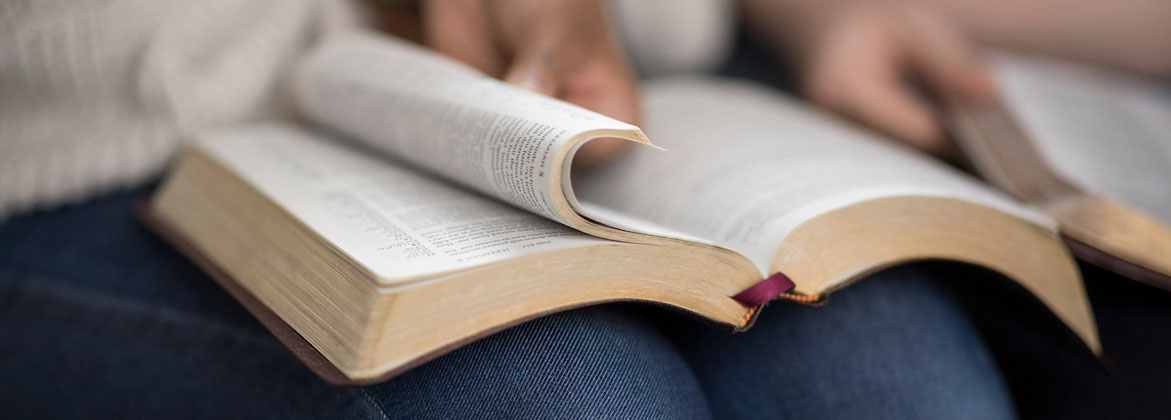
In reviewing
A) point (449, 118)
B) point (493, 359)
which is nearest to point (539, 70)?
point (449, 118)

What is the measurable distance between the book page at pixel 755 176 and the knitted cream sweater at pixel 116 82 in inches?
14.6

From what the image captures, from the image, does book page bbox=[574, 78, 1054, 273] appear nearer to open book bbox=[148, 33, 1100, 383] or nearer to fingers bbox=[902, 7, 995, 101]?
open book bbox=[148, 33, 1100, 383]

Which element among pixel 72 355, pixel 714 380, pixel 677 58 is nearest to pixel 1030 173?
pixel 714 380

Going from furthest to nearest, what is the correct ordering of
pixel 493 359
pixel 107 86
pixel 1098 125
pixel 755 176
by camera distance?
pixel 1098 125 < pixel 107 86 < pixel 755 176 < pixel 493 359

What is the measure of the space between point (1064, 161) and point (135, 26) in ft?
2.99

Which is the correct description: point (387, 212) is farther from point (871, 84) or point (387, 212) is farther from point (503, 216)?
point (871, 84)

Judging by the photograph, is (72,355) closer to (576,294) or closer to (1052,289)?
(576,294)

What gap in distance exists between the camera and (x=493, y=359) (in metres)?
0.43

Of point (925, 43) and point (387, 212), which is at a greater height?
point (925, 43)

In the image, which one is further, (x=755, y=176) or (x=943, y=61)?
(x=943, y=61)

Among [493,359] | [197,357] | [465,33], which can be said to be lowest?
[197,357]

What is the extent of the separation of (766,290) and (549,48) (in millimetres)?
295

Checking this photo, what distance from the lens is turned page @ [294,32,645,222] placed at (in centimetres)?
38

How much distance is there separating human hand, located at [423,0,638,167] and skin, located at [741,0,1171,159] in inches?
12.3
